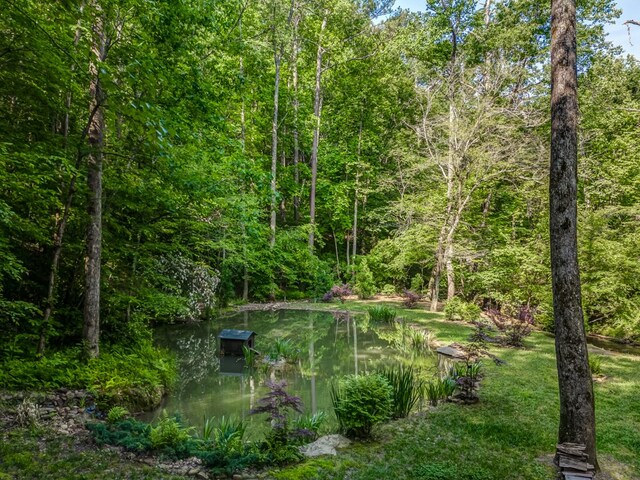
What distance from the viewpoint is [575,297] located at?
353 cm

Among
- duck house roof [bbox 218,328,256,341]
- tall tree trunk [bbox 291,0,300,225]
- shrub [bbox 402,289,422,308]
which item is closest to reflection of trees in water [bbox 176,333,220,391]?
duck house roof [bbox 218,328,256,341]

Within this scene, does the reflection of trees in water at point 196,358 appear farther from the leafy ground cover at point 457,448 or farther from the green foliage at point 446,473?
the green foliage at point 446,473

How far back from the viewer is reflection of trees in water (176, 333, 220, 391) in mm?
7125

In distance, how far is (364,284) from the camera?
1780 cm

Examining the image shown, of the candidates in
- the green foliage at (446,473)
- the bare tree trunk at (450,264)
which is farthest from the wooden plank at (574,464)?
the bare tree trunk at (450,264)

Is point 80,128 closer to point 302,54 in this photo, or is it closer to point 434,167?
point 434,167

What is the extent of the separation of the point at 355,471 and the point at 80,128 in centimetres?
799

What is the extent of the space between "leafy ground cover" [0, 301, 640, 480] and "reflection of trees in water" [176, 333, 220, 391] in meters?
3.24

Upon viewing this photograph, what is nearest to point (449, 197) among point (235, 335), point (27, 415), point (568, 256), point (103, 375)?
point (235, 335)

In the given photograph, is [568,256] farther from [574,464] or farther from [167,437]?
[167,437]

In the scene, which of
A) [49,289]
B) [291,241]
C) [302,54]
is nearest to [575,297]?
[49,289]

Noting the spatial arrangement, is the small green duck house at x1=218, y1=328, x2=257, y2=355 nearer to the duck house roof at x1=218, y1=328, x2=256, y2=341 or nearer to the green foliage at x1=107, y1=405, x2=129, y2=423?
the duck house roof at x1=218, y1=328, x2=256, y2=341

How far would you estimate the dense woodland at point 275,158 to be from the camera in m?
4.89

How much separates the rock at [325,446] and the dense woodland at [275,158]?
11.4 feet
